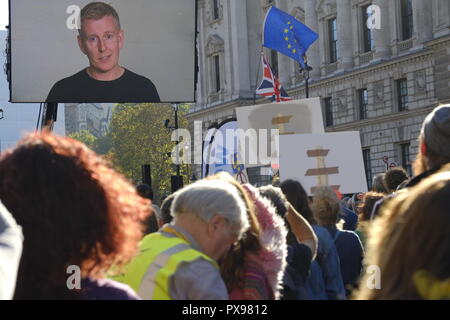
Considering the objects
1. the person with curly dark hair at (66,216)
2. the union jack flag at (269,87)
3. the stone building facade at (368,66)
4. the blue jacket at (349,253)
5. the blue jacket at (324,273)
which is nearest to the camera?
the person with curly dark hair at (66,216)

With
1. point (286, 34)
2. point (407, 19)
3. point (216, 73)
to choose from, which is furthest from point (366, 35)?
point (286, 34)

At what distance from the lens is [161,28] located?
15164 millimetres

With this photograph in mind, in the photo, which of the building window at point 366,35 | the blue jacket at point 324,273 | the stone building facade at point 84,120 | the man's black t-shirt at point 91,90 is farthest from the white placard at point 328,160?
the stone building facade at point 84,120

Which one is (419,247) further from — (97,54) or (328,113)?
(328,113)

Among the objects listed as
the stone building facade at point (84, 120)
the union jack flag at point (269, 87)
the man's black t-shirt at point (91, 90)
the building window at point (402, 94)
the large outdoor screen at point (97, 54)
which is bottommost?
the man's black t-shirt at point (91, 90)

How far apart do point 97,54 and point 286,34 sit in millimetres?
14109

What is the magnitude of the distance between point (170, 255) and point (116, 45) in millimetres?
10954

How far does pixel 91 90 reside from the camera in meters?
13.8

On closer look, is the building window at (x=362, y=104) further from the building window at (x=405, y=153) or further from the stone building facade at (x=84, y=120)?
the stone building facade at (x=84, y=120)

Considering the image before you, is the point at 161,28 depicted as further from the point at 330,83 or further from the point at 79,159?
the point at 330,83

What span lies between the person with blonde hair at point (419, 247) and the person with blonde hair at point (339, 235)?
452 cm

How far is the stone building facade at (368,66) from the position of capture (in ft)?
131

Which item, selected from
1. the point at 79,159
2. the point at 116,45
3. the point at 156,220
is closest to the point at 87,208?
the point at 79,159

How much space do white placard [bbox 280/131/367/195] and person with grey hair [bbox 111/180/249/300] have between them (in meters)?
6.83
